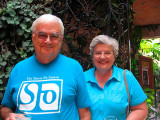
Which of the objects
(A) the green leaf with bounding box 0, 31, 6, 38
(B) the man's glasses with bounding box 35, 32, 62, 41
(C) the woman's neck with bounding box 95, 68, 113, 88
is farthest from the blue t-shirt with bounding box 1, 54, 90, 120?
(A) the green leaf with bounding box 0, 31, 6, 38

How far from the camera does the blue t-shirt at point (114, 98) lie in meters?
1.54

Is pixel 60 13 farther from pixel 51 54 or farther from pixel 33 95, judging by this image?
pixel 33 95

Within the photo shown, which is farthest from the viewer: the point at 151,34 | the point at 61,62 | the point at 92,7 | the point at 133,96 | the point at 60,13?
the point at 151,34

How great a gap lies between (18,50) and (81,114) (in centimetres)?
123

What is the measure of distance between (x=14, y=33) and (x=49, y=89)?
1214 millimetres

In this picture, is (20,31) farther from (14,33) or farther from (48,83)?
(48,83)

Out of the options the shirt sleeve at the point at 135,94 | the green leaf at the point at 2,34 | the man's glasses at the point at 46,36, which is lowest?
the shirt sleeve at the point at 135,94

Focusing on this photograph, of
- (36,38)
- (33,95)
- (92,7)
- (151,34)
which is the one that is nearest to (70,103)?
(33,95)

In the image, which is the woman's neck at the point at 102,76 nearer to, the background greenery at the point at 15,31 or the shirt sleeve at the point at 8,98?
the shirt sleeve at the point at 8,98

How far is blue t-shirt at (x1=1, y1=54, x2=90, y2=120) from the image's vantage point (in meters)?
1.22

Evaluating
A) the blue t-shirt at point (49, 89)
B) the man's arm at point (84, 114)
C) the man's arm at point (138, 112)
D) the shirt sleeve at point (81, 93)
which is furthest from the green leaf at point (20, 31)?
the man's arm at point (138, 112)

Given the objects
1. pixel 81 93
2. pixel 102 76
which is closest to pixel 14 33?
pixel 102 76

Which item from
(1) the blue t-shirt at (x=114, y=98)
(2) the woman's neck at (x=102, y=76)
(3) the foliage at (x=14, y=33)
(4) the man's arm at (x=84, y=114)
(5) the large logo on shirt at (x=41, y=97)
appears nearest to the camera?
(5) the large logo on shirt at (x=41, y=97)

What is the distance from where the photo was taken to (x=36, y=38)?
1301mm
